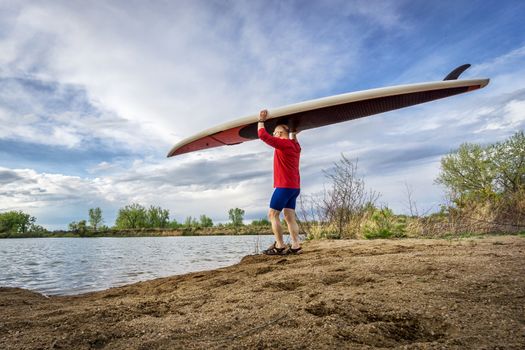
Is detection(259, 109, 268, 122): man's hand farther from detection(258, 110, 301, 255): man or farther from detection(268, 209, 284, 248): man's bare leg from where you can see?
detection(268, 209, 284, 248): man's bare leg

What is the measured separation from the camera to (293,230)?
17.9ft

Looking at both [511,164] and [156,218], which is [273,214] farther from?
[156,218]

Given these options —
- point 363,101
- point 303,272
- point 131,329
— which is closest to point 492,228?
point 363,101

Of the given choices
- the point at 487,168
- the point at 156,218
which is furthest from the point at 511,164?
the point at 156,218

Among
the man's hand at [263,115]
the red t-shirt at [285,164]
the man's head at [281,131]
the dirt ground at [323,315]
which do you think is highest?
the man's hand at [263,115]

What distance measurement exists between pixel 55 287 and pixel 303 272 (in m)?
4.38

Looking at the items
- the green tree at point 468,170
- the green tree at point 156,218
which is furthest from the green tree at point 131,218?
the green tree at point 468,170

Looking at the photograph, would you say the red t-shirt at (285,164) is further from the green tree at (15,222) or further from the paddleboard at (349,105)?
the green tree at (15,222)

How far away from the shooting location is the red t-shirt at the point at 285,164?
5.10 metres

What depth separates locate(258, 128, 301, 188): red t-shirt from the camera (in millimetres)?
5095

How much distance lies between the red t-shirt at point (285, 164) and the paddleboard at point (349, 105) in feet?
1.83

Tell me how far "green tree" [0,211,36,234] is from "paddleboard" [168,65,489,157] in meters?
54.3

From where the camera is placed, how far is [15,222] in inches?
2080

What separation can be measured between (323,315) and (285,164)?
3205mm
